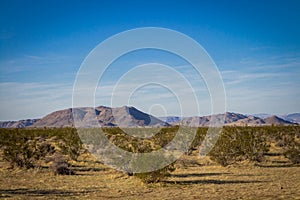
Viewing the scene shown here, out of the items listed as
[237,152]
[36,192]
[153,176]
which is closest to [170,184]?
[153,176]

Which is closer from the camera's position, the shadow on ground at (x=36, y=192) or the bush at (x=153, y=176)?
the shadow on ground at (x=36, y=192)

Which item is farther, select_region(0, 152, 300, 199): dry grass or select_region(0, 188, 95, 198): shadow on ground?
select_region(0, 188, 95, 198): shadow on ground

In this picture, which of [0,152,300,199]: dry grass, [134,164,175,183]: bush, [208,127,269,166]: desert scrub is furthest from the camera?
[208,127,269,166]: desert scrub

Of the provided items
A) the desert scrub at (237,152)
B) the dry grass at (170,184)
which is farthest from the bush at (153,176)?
the desert scrub at (237,152)

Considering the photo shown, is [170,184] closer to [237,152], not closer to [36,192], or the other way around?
[36,192]

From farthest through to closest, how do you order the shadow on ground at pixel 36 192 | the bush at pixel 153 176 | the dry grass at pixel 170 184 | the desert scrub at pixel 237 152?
1. the desert scrub at pixel 237 152
2. the bush at pixel 153 176
3. the shadow on ground at pixel 36 192
4. the dry grass at pixel 170 184

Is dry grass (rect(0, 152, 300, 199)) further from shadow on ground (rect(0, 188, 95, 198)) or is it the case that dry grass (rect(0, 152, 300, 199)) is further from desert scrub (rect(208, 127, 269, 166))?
desert scrub (rect(208, 127, 269, 166))

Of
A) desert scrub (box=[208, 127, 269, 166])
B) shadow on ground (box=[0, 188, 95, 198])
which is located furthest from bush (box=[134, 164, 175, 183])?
desert scrub (box=[208, 127, 269, 166])

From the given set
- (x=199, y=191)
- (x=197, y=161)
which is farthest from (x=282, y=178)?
(x=197, y=161)

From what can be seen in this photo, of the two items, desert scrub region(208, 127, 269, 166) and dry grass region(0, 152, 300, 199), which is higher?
desert scrub region(208, 127, 269, 166)

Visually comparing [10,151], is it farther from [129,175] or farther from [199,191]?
Result: [199,191]

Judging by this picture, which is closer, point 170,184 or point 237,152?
point 170,184

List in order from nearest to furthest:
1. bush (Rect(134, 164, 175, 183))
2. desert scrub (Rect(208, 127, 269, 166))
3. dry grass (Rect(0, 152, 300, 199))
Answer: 1. dry grass (Rect(0, 152, 300, 199))
2. bush (Rect(134, 164, 175, 183))
3. desert scrub (Rect(208, 127, 269, 166))

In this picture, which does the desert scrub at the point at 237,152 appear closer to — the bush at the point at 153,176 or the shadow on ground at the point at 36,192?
the bush at the point at 153,176
